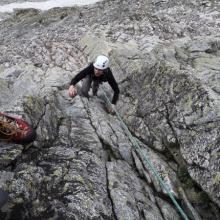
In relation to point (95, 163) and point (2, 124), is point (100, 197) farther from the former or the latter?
point (2, 124)

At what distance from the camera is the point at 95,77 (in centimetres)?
1289

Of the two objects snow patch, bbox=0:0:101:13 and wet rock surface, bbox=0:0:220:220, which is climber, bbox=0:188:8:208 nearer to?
wet rock surface, bbox=0:0:220:220

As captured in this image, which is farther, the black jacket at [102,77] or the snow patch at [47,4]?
the snow patch at [47,4]

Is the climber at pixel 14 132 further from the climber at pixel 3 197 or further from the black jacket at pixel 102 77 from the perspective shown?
the black jacket at pixel 102 77

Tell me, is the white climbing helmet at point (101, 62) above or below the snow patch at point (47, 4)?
above

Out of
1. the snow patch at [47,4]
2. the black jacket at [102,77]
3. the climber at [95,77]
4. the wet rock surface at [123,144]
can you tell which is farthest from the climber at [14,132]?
the snow patch at [47,4]

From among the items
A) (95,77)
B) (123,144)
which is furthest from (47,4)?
(123,144)

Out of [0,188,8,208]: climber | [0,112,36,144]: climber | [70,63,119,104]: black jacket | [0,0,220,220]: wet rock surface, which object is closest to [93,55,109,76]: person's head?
[70,63,119,104]: black jacket

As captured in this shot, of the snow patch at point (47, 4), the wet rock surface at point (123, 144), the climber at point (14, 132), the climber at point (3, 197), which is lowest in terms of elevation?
the snow patch at point (47, 4)

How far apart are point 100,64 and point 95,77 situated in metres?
0.95

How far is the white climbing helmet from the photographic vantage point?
38.8 ft

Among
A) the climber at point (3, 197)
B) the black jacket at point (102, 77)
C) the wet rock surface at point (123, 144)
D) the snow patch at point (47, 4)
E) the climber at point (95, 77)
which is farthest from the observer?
the snow patch at point (47, 4)

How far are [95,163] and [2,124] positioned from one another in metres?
2.57

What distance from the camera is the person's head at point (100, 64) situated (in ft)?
38.8
